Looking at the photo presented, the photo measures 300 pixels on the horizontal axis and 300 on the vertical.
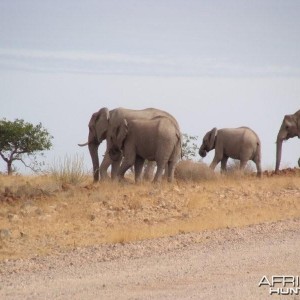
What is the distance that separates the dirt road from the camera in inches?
373

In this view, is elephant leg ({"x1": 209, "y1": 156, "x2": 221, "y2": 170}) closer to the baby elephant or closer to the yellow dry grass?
the baby elephant

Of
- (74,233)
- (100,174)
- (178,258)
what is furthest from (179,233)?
(100,174)

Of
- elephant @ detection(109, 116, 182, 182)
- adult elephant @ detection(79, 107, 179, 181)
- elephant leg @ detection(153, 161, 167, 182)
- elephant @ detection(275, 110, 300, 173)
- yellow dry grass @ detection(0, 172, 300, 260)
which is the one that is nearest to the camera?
yellow dry grass @ detection(0, 172, 300, 260)

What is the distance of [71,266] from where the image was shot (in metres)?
11.5

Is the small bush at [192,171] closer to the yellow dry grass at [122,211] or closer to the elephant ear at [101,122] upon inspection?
the yellow dry grass at [122,211]

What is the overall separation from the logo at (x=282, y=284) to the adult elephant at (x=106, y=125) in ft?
48.4

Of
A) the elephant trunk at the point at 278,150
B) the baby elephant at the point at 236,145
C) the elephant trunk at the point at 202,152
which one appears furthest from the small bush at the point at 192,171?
the elephant trunk at the point at 202,152

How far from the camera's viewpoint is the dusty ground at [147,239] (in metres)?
9.94

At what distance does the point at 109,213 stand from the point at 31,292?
28.3 ft

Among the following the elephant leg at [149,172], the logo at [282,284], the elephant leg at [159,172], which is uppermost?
the logo at [282,284]

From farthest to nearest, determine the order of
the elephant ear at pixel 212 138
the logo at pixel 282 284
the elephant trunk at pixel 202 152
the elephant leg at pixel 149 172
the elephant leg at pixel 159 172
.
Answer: the elephant trunk at pixel 202 152 → the elephant ear at pixel 212 138 → the elephant leg at pixel 149 172 → the elephant leg at pixel 159 172 → the logo at pixel 282 284

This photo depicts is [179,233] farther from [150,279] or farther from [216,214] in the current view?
[150,279]

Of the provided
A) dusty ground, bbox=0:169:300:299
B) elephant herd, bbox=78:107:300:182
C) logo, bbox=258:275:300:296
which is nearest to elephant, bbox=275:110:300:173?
elephant herd, bbox=78:107:300:182

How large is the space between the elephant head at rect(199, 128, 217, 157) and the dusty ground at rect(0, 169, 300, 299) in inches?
339
